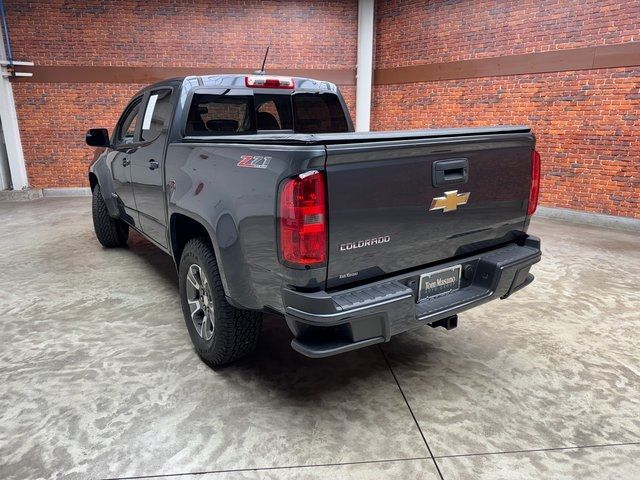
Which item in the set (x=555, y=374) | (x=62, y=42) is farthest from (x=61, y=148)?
(x=555, y=374)

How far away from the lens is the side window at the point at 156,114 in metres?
3.32

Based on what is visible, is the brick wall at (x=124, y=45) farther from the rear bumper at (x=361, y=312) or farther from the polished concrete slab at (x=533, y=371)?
the rear bumper at (x=361, y=312)

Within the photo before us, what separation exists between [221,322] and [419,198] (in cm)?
129

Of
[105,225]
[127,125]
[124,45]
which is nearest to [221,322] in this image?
[127,125]

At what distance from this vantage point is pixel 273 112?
3.81 meters

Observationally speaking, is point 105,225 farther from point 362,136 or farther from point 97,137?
point 362,136

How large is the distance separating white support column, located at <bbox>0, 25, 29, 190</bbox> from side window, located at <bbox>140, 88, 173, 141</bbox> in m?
7.21

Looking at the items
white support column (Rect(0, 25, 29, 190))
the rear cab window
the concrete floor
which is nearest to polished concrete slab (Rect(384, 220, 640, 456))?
the concrete floor

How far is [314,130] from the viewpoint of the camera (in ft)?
13.3

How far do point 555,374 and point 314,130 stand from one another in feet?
8.97

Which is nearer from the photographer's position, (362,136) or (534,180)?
(362,136)

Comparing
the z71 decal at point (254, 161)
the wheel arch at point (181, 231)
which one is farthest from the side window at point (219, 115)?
the z71 decal at point (254, 161)

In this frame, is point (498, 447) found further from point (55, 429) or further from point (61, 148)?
point (61, 148)

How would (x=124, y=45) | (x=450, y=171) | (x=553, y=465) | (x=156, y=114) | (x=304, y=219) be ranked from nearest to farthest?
(x=304, y=219), (x=553, y=465), (x=450, y=171), (x=156, y=114), (x=124, y=45)
